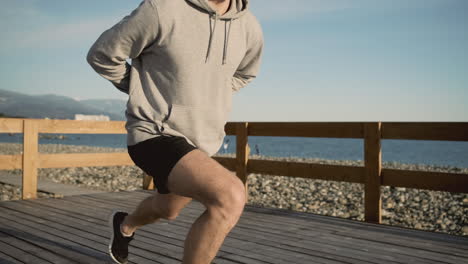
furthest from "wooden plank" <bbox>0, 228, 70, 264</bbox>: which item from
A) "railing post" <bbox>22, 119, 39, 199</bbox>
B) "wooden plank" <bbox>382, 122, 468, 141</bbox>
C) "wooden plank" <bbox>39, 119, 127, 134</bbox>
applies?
"wooden plank" <bbox>382, 122, 468, 141</bbox>

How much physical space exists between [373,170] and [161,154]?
10.9 ft

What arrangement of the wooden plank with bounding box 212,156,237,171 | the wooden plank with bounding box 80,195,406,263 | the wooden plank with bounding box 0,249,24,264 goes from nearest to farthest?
the wooden plank with bounding box 0,249,24,264 → the wooden plank with bounding box 80,195,406,263 → the wooden plank with bounding box 212,156,237,171

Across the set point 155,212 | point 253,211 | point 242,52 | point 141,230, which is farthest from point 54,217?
point 242,52

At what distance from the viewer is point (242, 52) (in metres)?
2.32

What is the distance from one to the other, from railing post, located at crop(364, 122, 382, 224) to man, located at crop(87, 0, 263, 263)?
117 inches

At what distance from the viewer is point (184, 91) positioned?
2074 millimetres

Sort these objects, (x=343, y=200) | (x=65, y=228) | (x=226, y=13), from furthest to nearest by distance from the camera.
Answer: (x=343, y=200)
(x=65, y=228)
(x=226, y=13)

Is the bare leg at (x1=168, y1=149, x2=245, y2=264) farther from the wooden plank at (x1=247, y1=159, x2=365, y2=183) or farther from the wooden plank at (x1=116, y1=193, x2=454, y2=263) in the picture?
the wooden plank at (x1=247, y1=159, x2=365, y2=183)

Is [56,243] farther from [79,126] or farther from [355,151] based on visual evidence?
[355,151]

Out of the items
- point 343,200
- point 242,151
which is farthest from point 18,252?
point 343,200

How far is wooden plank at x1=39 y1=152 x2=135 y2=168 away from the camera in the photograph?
6.26m

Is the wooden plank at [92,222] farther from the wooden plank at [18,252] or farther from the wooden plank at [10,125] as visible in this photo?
the wooden plank at [10,125]

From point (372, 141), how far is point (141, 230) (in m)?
2.49

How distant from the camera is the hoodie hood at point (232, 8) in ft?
6.81
